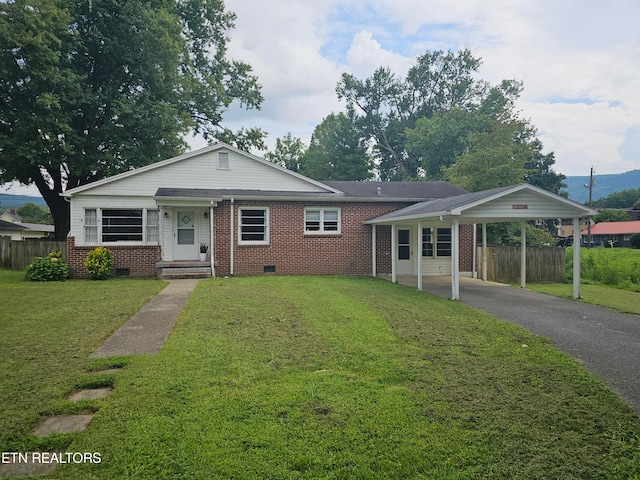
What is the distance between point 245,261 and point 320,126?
3971cm

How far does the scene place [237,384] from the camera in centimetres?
408

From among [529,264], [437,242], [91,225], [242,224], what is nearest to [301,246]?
[242,224]

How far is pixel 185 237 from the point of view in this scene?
14.8 metres

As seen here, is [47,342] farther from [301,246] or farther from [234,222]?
[301,246]

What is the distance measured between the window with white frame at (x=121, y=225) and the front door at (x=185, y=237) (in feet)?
2.49

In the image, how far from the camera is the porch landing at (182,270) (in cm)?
1327

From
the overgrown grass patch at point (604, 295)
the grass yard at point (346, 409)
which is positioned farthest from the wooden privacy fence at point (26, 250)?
the overgrown grass patch at point (604, 295)

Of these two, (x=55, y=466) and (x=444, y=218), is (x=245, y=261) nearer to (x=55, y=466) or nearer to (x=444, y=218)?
(x=444, y=218)

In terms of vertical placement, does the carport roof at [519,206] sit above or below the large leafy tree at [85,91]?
below

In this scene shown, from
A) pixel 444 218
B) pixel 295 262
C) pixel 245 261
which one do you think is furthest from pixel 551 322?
pixel 245 261

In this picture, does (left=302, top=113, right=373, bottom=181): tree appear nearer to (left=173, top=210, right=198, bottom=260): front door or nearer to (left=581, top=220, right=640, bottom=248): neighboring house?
(left=173, top=210, right=198, bottom=260): front door

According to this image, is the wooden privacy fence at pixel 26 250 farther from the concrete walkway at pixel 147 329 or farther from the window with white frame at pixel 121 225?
the concrete walkway at pixel 147 329

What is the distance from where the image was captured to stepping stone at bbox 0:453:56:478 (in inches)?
103

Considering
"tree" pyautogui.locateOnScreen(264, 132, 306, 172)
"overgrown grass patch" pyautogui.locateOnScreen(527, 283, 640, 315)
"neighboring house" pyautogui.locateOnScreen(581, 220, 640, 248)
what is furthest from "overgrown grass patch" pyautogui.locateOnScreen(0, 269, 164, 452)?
"neighboring house" pyautogui.locateOnScreen(581, 220, 640, 248)
